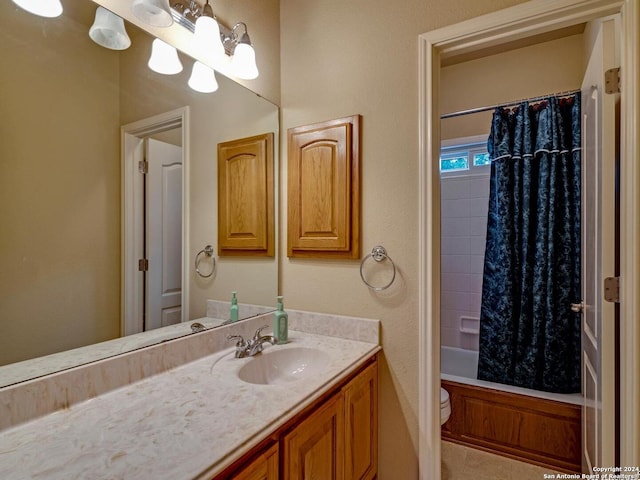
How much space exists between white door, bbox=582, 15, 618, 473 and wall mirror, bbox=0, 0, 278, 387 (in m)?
1.63

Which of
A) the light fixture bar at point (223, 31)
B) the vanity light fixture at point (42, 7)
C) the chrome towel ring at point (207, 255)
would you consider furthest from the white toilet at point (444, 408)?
the vanity light fixture at point (42, 7)

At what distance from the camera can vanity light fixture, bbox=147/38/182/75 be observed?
1.16 m

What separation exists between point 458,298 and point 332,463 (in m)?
2.15

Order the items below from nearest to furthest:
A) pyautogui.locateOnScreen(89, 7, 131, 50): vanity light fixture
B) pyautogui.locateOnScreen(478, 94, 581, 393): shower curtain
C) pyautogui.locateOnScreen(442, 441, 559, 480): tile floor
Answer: pyautogui.locateOnScreen(89, 7, 131, 50): vanity light fixture < pyautogui.locateOnScreen(442, 441, 559, 480): tile floor < pyautogui.locateOnScreen(478, 94, 581, 393): shower curtain

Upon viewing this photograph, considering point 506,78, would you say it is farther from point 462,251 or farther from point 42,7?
point 42,7

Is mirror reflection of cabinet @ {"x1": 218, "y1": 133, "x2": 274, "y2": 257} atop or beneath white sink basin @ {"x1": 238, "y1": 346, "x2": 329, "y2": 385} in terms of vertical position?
atop

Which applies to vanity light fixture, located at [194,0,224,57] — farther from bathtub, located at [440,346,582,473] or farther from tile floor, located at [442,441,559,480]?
tile floor, located at [442,441,559,480]

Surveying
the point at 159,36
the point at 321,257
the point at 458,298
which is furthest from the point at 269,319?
the point at 458,298

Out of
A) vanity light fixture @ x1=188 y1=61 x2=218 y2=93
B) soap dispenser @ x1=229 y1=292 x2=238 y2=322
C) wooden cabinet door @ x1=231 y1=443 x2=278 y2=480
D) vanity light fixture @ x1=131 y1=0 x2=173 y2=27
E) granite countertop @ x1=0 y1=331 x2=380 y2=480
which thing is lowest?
wooden cabinet door @ x1=231 y1=443 x2=278 y2=480

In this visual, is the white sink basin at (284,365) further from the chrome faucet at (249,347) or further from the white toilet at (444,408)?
the white toilet at (444,408)

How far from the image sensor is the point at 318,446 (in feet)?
3.29

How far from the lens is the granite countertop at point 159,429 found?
65 cm

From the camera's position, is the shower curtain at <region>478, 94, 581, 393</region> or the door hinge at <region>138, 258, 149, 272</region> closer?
the door hinge at <region>138, 258, 149, 272</region>

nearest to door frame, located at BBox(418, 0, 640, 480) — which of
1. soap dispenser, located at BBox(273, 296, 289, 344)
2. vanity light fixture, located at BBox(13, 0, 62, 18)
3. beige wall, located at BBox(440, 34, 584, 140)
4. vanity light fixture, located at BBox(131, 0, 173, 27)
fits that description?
soap dispenser, located at BBox(273, 296, 289, 344)
